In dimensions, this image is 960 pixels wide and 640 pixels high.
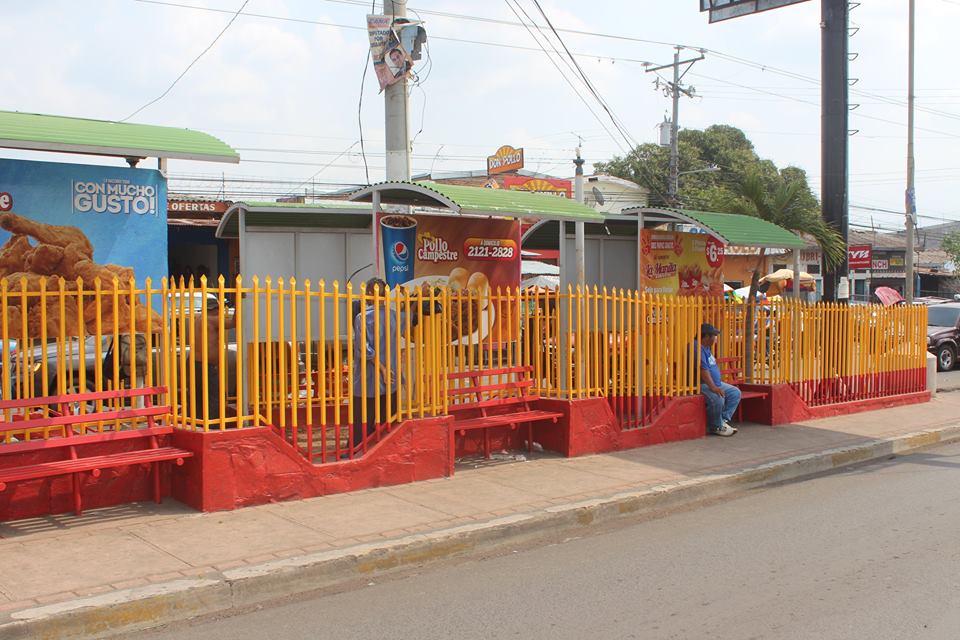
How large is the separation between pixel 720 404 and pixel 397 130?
535 cm

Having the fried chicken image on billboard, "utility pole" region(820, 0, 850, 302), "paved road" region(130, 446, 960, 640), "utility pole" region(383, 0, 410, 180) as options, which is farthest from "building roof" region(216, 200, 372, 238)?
"utility pole" region(820, 0, 850, 302)

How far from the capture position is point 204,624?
5258 millimetres

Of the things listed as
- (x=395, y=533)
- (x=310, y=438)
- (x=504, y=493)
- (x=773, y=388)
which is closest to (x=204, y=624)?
(x=395, y=533)

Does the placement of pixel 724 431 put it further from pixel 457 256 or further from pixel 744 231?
pixel 457 256

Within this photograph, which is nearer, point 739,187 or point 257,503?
point 257,503

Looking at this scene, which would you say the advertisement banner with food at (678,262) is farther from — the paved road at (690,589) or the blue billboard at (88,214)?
the blue billboard at (88,214)

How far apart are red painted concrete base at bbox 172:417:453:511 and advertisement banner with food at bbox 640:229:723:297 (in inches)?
199

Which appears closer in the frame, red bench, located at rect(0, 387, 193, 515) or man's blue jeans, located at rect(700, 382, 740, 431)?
red bench, located at rect(0, 387, 193, 515)

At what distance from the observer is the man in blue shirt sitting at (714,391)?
1118 centimetres

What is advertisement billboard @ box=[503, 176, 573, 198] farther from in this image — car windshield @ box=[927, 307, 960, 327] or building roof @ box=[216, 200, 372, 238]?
building roof @ box=[216, 200, 372, 238]

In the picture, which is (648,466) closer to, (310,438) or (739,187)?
(310,438)

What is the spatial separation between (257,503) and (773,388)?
771cm

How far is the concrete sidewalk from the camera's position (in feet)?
17.3

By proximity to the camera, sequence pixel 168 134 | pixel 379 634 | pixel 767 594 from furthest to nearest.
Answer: pixel 168 134 < pixel 767 594 < pixel 379 634
